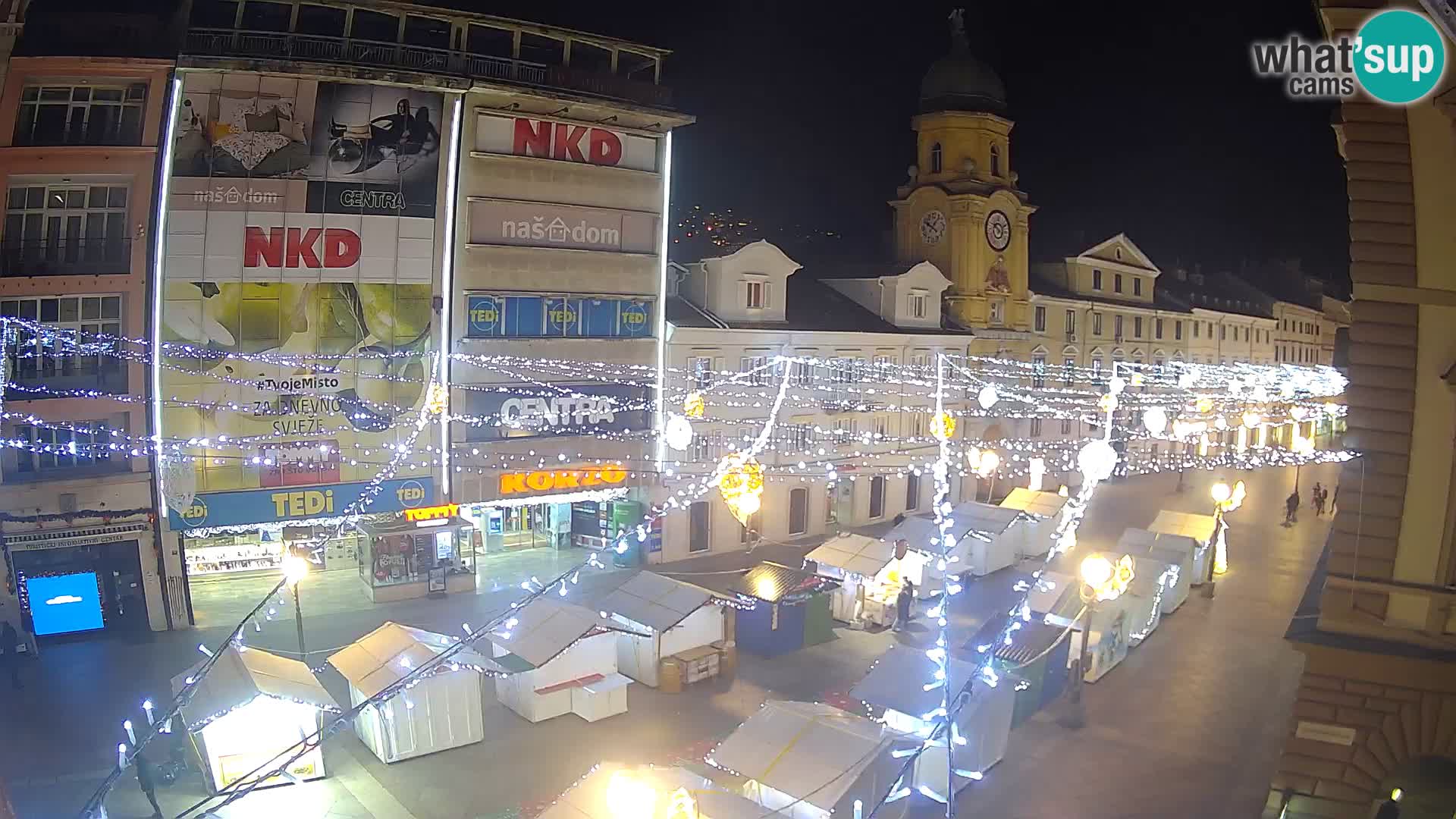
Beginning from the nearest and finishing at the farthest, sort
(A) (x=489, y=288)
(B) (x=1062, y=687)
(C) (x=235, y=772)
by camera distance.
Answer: (C) (x=235, y=772) → (B) (x=1062, y=687) → (A) (x=489, y=288)

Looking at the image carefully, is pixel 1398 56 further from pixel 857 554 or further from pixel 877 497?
pixel 877 497

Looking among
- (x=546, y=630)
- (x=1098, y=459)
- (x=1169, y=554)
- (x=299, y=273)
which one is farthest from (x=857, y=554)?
(x=299, y=273)

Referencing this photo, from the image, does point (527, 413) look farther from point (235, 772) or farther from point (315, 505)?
point (235, 772)

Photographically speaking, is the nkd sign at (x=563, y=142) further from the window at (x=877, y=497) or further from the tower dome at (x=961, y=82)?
the tower dome at (x=961, y=82)

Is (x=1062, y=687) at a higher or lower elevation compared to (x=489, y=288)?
lower

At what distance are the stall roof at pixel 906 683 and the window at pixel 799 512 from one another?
14.8 meters

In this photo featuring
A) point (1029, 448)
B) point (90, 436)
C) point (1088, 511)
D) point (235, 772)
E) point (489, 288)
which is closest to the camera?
point (235, 772)

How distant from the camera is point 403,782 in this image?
1437 centimetres

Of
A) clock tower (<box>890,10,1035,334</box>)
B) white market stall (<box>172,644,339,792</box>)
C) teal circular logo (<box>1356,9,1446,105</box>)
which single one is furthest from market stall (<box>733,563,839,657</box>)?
clock tower (<box>890,10,1035,334</box>)

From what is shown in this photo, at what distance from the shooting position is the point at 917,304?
33469 millimetres

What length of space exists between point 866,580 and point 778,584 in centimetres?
216

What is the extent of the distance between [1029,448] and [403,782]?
2864 centimetres

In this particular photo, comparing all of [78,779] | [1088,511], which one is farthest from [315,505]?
[1088,511]

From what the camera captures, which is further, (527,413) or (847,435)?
(847,435)
